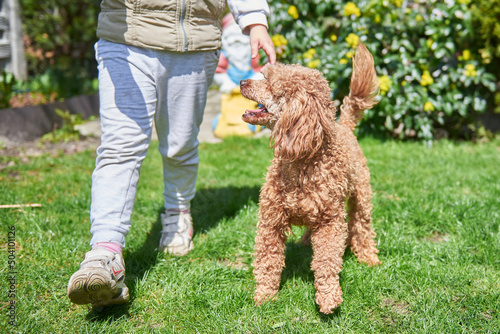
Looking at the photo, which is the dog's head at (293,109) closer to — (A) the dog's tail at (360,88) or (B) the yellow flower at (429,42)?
(A) the dog's tail at (360,88)

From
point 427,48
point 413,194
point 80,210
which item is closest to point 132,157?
point 80,210

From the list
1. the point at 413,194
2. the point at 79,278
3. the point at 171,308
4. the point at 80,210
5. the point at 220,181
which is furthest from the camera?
the point at 220,181

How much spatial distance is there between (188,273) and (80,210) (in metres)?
1.28

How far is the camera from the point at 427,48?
509 centimetres

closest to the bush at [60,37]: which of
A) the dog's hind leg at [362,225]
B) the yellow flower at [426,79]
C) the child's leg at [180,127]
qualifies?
the child's leg at [180,127]

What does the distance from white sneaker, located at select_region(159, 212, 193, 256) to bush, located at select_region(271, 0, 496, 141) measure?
2987mm

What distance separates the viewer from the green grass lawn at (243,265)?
2.08 metres

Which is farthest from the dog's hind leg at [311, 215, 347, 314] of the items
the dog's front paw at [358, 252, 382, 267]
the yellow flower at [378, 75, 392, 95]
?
the yellow flower at [378, 75, 392, 95]

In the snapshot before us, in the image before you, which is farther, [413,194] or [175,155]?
[413,194]

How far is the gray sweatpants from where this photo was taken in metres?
2.16

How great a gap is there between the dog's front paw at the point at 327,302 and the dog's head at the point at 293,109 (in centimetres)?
71

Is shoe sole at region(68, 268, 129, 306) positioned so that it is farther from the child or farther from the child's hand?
the child's hand

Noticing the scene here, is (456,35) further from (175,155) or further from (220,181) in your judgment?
(175,155)

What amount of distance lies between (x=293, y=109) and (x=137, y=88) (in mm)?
892
